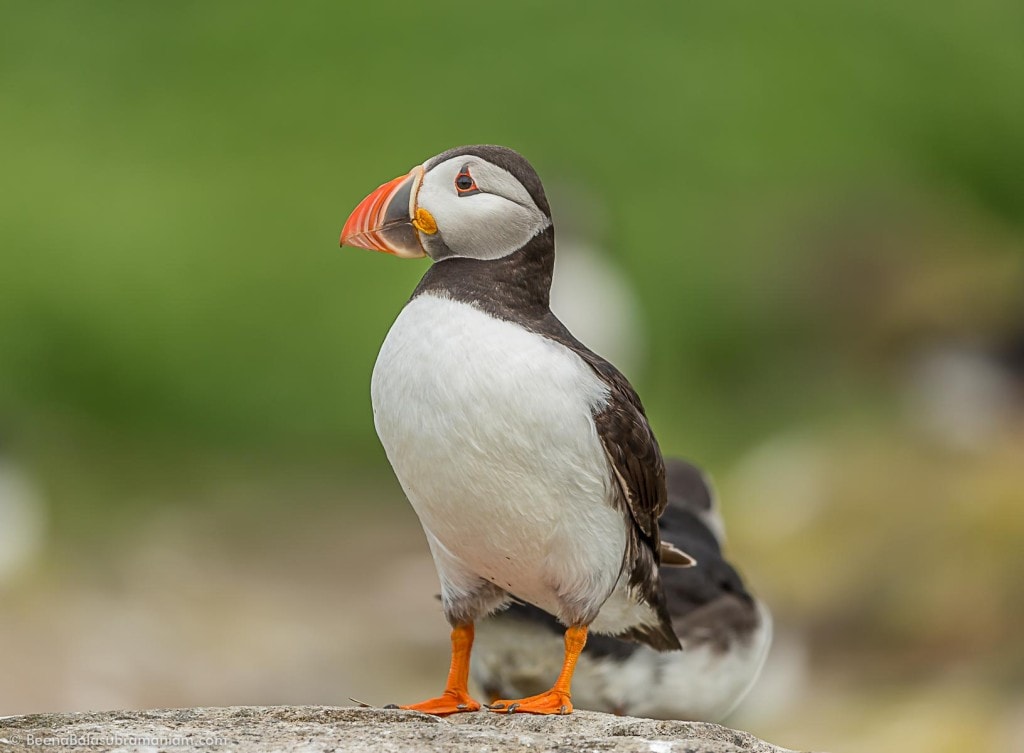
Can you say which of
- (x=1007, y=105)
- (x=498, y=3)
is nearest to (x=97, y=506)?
(x=498, y=3)

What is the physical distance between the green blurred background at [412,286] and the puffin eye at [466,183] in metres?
3.35

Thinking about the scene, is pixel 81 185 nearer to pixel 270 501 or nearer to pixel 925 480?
pixel 270 501

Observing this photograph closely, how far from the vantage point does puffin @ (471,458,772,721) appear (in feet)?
14.8

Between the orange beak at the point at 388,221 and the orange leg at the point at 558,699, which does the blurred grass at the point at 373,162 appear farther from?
the orange beak at the point at 388,221

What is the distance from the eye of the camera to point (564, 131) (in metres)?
10.4

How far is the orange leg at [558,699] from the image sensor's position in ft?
11.1

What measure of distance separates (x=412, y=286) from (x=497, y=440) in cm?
578

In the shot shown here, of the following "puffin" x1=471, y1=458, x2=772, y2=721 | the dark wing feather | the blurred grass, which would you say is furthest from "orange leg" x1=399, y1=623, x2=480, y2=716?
the blurred grass

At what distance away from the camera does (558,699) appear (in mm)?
3436

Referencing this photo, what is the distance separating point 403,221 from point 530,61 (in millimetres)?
7821

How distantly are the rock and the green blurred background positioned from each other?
2880 mm

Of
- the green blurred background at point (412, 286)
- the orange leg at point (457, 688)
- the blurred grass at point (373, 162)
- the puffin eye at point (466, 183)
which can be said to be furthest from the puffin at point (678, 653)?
the blurred grass at point (373, 162)

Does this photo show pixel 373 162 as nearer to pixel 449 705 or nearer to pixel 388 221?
pixel 388 221

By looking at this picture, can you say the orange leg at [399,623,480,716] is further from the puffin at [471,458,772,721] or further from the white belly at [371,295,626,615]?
the puffin at [471,458,772,721]
